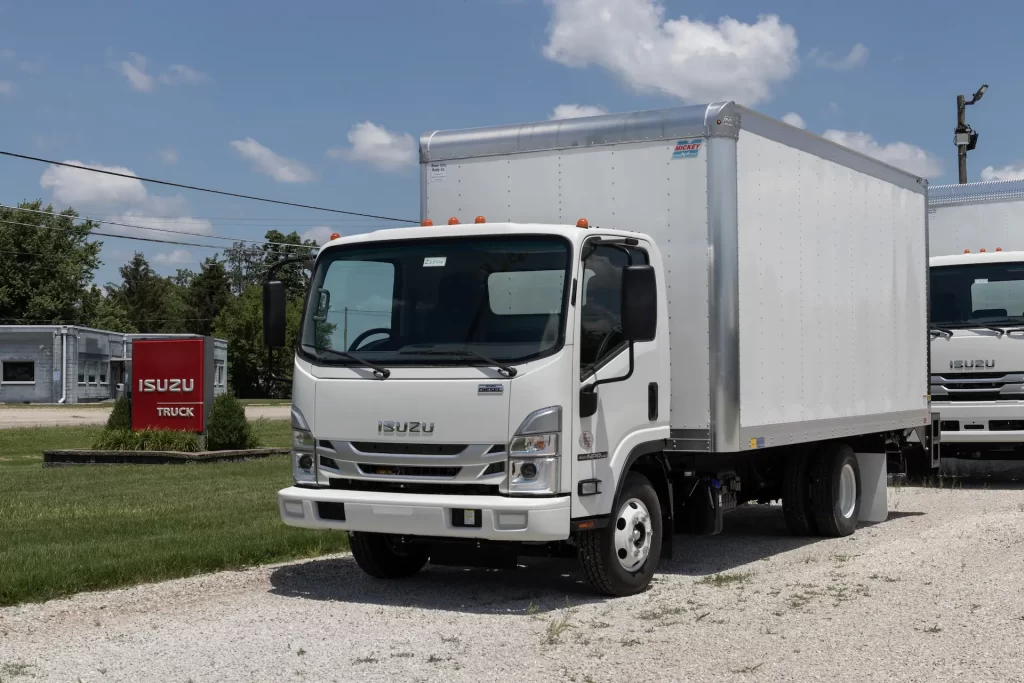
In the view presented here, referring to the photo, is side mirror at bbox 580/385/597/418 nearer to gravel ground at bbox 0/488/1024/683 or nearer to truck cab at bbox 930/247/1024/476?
gravel ground at bbox 0/488/1024/683

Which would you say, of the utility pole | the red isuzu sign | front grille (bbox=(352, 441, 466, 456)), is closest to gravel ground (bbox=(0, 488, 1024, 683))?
front grille (bbox=(352, 441, 466, 456))

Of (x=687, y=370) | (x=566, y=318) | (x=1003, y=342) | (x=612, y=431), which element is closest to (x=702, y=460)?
(x=687, y=370)

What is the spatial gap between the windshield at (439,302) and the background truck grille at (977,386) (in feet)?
33.0

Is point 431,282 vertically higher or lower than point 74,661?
higher

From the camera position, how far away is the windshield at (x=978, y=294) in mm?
16219

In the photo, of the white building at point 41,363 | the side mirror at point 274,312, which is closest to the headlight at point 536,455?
the side mirror at point 274,312

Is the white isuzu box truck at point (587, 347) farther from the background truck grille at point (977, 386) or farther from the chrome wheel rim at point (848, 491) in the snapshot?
the background truck grille at point (977, 386)

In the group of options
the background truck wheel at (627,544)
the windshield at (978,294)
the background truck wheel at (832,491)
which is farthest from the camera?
the windshield at (978,294)

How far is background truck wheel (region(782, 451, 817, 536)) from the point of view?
38.1ft

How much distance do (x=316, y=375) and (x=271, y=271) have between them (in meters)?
0.89

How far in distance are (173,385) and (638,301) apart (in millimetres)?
16855

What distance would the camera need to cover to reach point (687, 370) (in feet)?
30.5

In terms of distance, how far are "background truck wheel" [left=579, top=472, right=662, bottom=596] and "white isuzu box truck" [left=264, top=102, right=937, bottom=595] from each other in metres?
0.02

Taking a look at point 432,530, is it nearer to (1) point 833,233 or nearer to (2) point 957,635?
(2) point 957,635
